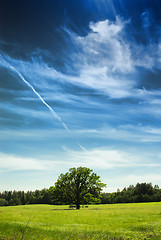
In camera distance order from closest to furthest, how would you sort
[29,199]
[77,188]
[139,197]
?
1. [77,188]
2. [139,197]
3. [29,199]

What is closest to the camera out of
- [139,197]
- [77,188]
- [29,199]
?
[77,188]

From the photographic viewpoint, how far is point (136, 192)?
131 metres

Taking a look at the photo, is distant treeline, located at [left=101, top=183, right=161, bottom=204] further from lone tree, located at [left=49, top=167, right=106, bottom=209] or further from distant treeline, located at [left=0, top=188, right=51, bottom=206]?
lone tree, located at [left=49, top=167, right=106, bottom=209]

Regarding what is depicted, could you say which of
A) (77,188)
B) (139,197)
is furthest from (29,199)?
(77,188)

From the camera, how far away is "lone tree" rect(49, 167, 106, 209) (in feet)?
191

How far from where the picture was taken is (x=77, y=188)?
58812 millimetres

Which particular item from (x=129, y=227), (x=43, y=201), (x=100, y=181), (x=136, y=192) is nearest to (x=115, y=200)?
(x=136, y=192)

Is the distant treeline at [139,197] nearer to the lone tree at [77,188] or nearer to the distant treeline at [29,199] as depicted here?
the distant treeline at [29,199]

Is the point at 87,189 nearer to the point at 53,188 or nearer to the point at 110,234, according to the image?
the point at 53,188

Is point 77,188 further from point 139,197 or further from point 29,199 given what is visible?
point 29,199

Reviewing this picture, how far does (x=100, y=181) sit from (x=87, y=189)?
183 inches

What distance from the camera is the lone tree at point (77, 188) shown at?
5831 cm

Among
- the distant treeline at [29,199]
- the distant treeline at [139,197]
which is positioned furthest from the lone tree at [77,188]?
the distant treeline at [29,199]

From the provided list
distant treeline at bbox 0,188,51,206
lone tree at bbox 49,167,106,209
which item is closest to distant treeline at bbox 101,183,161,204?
distant treeline at bbox 0,188,51,206
